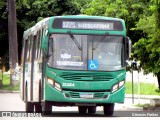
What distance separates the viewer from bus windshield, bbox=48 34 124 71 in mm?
20047

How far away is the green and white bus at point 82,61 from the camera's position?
1989cm

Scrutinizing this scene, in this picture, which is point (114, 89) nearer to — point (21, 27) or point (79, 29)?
point (79, 29)

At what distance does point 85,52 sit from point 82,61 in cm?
30

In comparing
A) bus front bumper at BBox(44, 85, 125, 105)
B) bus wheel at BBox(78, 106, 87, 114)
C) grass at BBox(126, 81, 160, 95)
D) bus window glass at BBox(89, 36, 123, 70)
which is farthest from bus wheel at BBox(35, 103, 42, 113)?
grass at BBox(126, 81, 160, 95)

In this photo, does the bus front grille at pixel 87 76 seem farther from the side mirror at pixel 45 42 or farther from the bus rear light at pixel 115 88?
the side mirror at pixel 45 42

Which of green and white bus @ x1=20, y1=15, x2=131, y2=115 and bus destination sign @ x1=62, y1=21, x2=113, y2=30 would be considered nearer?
green and white bus @ x1=20, y1=15, x2=131, y2=115

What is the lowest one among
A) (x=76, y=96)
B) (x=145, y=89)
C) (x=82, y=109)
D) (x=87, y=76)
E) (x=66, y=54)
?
(x=145, y=89)

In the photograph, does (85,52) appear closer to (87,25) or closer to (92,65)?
(92,65)

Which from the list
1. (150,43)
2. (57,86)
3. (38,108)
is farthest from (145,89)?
(57,86)

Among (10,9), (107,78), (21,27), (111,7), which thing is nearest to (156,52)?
(111,7)

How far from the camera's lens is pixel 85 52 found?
66.1 ft

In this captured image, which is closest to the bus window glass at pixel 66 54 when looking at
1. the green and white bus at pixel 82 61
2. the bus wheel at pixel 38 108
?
the green and white bus at pixel 82 61

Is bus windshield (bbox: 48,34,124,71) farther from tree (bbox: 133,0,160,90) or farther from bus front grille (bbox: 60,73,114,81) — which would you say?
tree (bbox: 133,0,160,90)

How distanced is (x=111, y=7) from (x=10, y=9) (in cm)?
1832
